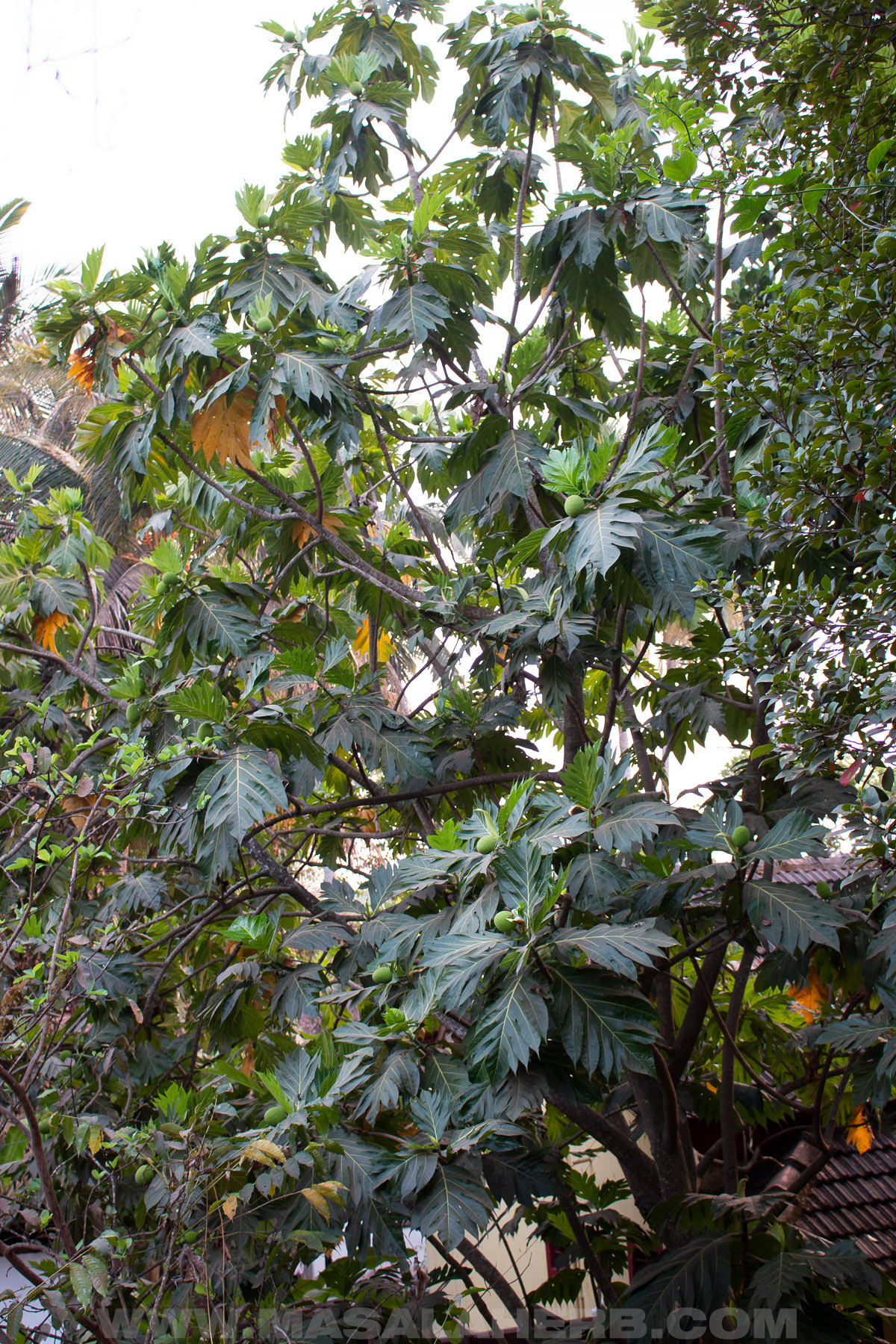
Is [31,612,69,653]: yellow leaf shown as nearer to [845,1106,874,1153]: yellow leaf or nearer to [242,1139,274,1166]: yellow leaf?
[242,1139,274,1166]: yellow leaf

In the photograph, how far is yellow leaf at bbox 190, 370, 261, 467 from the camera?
296 cm

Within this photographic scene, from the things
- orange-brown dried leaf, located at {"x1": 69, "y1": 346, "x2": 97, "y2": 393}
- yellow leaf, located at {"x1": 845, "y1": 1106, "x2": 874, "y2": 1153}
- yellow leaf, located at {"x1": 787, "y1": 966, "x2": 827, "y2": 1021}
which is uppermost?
orange-brown dried leaf, located at {"x1": 69, "y1": 346, "x2": 97, "y2": 393}

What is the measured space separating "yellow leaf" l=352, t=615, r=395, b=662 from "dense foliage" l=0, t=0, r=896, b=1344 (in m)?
0.09

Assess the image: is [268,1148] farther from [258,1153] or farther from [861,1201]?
[861,1201]

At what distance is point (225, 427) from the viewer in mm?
2977

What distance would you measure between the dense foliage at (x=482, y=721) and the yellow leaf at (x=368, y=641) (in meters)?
0.09

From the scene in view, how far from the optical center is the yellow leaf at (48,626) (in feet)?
11.5

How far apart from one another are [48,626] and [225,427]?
113cm

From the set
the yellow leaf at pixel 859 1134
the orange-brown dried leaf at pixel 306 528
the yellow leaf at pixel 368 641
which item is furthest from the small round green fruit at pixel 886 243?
the yellow leaf at pixel 859 1134

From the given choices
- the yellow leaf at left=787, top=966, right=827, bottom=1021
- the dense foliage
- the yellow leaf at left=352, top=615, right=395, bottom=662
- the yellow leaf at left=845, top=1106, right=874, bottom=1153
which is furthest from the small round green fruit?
the yellow leaf at left=845, top=1106, right=874, bottom=1153

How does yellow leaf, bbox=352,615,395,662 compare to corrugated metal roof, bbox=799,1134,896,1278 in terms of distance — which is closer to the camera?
corrugated metal roof, bbox=799,1134,896,1278

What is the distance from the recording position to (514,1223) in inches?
98.3

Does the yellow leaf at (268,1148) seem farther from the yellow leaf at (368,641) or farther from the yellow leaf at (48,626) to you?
the yellow leaf at (48,626)

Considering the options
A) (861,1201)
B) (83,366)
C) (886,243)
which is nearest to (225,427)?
(83,366)
